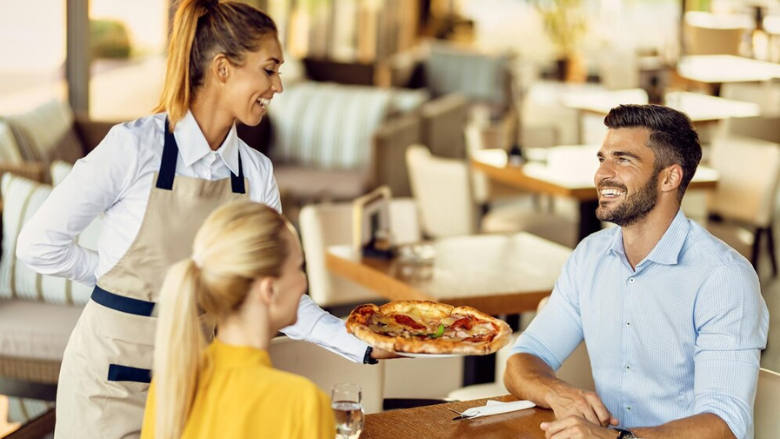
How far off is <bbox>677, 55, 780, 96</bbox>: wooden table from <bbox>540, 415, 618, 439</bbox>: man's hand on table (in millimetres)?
8749

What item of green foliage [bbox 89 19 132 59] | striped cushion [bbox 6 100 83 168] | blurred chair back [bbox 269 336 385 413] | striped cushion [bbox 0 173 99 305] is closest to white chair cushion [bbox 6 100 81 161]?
striped cushion [bbox 6 100 83 168]

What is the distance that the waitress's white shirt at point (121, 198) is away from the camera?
2.22 metres

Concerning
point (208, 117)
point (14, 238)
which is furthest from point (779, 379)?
point (14, 238)

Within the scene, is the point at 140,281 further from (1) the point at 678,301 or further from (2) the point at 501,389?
(2) the point at 501,389

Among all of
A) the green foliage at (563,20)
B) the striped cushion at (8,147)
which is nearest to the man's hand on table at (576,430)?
the striped cushion at (8,147)

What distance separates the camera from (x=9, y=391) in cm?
401

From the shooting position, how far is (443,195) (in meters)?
5.66

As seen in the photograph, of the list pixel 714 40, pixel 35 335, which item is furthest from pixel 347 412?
pixel 714 40

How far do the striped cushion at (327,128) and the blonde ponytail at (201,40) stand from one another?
514cm

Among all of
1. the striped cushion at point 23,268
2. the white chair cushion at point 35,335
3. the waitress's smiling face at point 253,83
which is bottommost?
the white chair cushion at point 35,335

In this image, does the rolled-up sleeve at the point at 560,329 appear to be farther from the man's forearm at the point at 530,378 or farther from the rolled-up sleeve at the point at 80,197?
the rolled-up sleeve at the point at 80,197

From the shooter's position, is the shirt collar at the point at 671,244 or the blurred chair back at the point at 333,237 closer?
the shirt collar at the point at 671,244

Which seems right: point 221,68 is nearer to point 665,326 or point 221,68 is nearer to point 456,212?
point 665,326

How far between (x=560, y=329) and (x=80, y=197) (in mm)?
1211
